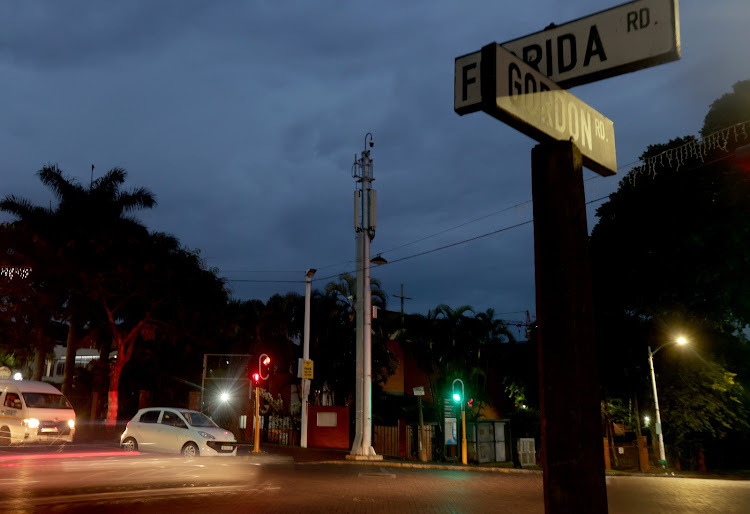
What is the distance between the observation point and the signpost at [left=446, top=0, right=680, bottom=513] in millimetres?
3109

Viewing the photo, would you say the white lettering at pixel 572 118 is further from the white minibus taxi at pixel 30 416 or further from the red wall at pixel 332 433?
the red wall at pixel 332 433

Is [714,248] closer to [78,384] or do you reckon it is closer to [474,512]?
[474,512]

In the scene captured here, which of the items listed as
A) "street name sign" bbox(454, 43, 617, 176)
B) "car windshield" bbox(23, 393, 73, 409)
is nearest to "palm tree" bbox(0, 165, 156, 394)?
"car windshield" bbox(23, 393, 73, 409)

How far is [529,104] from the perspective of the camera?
11.8 ft

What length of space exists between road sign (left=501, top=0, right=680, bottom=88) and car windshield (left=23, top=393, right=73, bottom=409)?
23.7 m

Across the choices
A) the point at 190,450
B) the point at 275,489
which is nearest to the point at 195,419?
the point at 190,450

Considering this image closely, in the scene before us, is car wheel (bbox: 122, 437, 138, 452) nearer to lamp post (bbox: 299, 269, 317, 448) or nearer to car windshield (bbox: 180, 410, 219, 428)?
car windshield (bbox: 180, 410, 219, 428)

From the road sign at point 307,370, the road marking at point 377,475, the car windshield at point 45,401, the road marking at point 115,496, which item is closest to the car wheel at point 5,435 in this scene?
the car windshield at point 45,401

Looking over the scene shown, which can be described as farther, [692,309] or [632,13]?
[692,309]

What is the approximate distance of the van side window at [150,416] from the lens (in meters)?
21.3

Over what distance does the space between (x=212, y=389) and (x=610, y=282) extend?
2215 cm

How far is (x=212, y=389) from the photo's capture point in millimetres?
37125

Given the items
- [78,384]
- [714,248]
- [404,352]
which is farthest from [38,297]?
[714,248]

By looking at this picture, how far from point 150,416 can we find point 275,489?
9.30 meters
